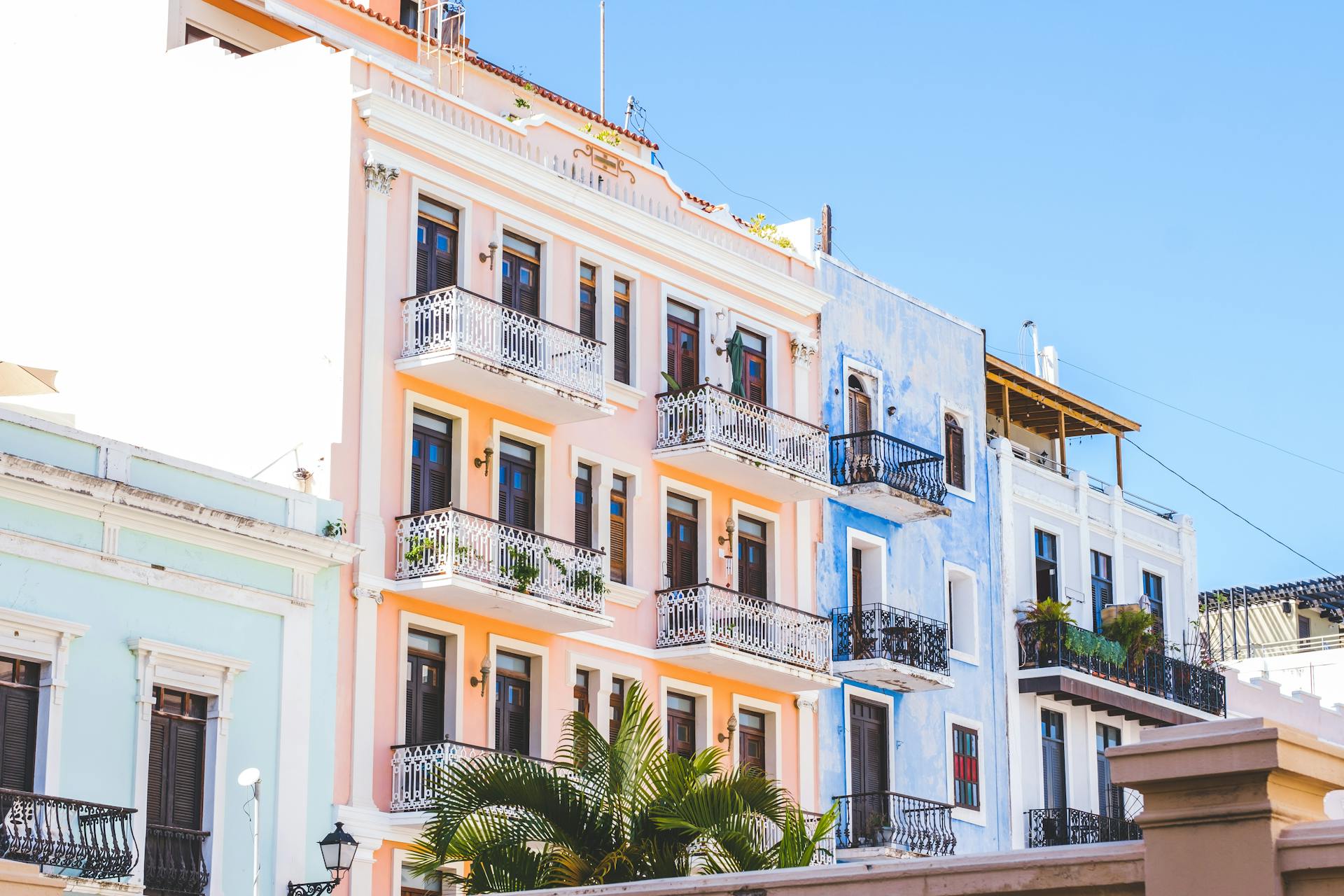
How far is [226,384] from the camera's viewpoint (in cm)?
2981

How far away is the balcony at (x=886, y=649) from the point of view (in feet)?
118

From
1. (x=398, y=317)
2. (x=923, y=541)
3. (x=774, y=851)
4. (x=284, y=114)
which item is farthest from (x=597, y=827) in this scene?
(x=923, y=541)

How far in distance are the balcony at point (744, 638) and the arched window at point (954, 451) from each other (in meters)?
5.88

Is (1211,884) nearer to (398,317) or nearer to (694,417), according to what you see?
(398,317)

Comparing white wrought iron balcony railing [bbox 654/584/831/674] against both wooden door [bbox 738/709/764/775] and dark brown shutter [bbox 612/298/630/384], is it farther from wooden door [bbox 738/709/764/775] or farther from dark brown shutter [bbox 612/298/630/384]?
dark brown shutter [bbox 612/298/630/384]

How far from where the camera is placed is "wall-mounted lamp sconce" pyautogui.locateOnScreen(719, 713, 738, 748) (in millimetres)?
33906

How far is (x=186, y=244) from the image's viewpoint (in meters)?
30.9

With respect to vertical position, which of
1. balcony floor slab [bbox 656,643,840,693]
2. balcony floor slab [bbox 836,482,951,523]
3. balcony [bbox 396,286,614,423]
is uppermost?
balcony [bbox 396,286,614,423]

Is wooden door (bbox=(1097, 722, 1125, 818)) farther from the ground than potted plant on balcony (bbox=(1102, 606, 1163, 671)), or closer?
closer

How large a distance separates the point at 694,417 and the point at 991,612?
8.99 metres

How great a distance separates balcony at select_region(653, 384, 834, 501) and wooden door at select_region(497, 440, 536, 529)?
8.31ft

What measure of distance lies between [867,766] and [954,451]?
6465 millimetres

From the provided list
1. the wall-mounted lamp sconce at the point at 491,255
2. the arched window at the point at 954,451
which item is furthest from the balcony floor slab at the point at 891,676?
the wall-mounted lamp sconce at the point at 491,255

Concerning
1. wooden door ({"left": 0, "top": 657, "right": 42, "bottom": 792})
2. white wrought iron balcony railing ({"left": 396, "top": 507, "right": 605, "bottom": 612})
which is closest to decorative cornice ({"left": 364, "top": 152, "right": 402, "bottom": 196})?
white wrought iron balcony railing ({"left": 396, "top": 507, "right": 605, "bottom": 612})
